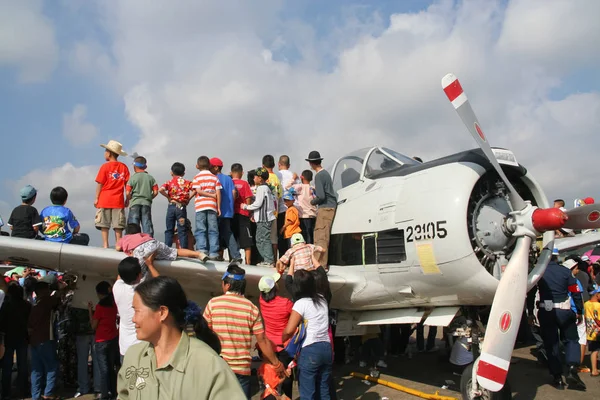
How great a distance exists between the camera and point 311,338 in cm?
512

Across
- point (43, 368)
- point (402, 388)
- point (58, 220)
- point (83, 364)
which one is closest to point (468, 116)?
point (402, 388)

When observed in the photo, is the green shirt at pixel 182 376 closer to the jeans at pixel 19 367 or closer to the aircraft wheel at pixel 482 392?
the aircraft wheel at pixel 482 392

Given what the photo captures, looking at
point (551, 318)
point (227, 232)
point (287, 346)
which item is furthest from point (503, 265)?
point (227, 232)

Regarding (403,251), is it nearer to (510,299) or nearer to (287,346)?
(510,299)

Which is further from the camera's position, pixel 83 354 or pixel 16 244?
pixel 83 354

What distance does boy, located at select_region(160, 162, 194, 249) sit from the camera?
7.94m

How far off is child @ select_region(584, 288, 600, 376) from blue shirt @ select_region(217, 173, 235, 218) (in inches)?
252

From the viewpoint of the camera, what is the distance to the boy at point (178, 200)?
7941 millimetres

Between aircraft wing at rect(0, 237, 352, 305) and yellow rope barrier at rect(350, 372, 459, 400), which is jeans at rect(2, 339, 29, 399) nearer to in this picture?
aircraft wing at rect(0, 237, 352, 305)

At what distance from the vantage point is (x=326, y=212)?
8094mm

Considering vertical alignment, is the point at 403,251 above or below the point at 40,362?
above

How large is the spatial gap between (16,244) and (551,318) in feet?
25.1

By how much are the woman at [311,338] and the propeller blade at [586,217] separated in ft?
11.2

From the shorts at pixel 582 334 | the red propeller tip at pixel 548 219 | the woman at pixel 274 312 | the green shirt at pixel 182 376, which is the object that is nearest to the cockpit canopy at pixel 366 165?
the red propeller tip at pixel 548 219
